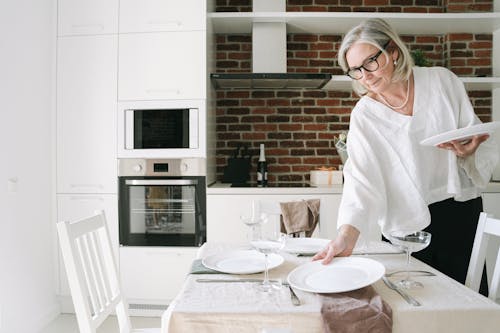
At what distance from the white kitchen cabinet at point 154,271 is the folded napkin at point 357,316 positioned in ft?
6.44

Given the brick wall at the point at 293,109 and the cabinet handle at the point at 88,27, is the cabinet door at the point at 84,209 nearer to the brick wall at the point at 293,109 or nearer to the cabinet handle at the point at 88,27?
the brick wall at the point at 293,109

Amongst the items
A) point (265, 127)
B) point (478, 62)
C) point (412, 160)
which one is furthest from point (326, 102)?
point (412, 160)

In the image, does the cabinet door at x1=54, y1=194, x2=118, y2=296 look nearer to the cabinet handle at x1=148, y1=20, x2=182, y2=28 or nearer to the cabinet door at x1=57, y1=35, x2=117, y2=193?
the cabinet door at x1=57, y1=35, x2=117, y2=193

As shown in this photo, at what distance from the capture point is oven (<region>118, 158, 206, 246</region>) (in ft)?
9.44

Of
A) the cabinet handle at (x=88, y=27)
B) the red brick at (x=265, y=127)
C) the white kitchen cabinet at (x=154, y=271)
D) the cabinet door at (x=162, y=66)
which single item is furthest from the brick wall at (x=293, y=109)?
the cabinet handle at (x=88, y=27)

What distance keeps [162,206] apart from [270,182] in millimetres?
1000

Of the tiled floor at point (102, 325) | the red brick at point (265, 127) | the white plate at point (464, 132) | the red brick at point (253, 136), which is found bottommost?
the tiled floor at point (102, 325)

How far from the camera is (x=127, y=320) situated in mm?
1640

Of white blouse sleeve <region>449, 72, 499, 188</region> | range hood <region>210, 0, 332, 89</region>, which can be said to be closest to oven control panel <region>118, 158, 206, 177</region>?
range hood <region>210, 0, 332, 89</region>

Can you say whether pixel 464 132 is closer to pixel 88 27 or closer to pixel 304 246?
pixel 304 246

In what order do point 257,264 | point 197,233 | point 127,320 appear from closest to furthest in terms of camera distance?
point 257,264
point 127,320
point 197,233

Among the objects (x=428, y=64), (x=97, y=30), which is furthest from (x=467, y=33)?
(x=97, y=30)

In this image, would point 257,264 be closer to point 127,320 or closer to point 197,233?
point 127,320

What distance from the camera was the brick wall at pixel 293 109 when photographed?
3.46 meters
